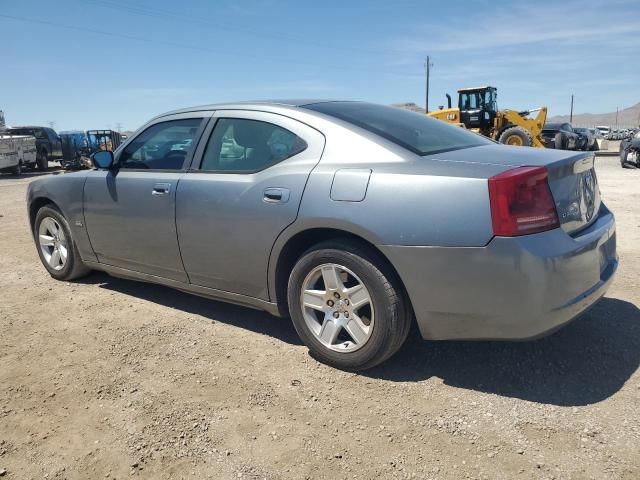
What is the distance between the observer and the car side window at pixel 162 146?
3.81 meters

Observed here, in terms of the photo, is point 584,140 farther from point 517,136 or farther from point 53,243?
point 53,243

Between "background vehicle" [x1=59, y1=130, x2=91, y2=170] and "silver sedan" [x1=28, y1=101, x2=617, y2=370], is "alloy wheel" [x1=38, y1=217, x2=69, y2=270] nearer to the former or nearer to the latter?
"silver sedan" [x1=28, y1=101, x2=617, y2=370]

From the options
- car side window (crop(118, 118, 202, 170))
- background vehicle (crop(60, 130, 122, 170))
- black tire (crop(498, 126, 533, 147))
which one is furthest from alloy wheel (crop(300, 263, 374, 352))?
background vehicle (crop(60, 130, 122, 170))

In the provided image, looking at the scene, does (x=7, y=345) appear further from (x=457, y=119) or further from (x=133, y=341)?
(x=457, y=119)

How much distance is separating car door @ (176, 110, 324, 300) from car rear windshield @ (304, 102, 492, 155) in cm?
30

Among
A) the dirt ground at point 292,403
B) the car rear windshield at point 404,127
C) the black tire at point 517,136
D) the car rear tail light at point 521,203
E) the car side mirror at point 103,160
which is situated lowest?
the dirt ground at point 292,403

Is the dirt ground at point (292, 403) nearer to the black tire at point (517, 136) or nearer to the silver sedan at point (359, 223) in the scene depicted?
the silver sedan at point (359, 223)

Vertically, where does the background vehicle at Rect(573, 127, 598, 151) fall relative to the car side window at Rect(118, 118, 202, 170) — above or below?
below

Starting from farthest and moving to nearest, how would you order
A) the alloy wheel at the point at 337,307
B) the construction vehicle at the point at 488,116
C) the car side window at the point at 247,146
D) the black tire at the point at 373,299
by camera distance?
the construction vehicle at the point at 488,116 < the car side window at the point at 247,146 < the alloy wheel at the point at 337,307 < the black tire at the point at 373,299

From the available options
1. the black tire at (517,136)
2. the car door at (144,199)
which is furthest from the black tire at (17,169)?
the car door at (144,199)

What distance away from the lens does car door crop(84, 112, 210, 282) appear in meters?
3.77

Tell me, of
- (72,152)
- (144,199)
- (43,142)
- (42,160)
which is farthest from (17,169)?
(144,199)

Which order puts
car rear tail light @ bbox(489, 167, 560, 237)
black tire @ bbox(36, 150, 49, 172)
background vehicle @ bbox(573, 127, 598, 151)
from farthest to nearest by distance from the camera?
background vehicle @ bbox(573, 127, 598, 151) → black tire @ bbox(36, 150, 49, 172) → car rear tail light @ bbox(489, 167, 560, 237)

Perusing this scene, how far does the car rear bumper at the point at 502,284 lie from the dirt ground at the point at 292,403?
1.34ft
